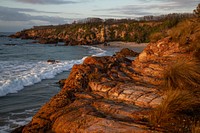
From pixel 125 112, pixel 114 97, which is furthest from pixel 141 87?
pixel 125 112

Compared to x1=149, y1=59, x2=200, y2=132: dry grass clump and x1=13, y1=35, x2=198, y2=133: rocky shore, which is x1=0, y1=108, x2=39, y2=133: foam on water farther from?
x1=149, y1=59, x2=200, y2=132: dry grass clump

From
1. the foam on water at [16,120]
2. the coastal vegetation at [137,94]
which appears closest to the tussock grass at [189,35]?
the coastal vegetation at [137,94]

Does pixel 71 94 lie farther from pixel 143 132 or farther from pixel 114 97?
pixel 143 132

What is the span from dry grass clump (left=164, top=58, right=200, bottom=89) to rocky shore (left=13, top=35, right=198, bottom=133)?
14.7 inches

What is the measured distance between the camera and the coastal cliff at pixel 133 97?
538cm

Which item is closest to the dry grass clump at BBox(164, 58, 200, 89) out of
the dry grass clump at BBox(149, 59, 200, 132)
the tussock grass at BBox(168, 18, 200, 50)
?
the dry grass clump at BBox(149, 59, 200, 132)

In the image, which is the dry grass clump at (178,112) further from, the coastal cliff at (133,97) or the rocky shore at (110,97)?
the rocky shore at (110,97)

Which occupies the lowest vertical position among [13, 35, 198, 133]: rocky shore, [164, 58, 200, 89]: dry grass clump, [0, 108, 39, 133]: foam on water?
[0, 108, 39, 133]: foam on water

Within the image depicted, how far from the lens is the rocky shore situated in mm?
5682

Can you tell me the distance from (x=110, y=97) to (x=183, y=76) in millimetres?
1945

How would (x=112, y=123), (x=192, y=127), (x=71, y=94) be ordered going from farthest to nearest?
(x=71, y=94) < (x=112, y=123) < (x=192, y=127)

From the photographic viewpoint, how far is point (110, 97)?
6902 millimetres

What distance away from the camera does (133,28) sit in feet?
286

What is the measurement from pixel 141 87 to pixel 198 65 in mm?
1681
